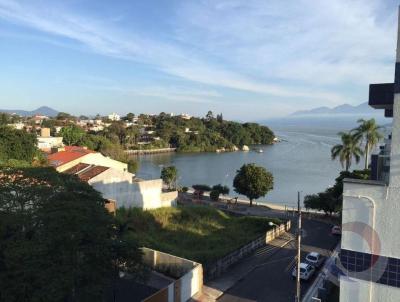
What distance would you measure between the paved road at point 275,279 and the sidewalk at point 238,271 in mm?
210

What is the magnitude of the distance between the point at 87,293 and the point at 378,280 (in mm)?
7756

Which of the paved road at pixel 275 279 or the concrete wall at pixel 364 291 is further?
the paved road at pixel 275 279

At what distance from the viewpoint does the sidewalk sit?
604 inches

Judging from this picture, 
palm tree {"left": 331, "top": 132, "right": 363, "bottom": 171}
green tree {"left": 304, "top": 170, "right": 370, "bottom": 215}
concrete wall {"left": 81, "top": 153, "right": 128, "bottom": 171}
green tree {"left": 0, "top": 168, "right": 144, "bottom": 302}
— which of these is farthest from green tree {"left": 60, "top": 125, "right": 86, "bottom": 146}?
green tree {"left": 0, "top": 168, "right": 144, "bottom": 302}

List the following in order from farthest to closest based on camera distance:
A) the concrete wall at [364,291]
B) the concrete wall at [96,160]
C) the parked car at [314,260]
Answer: the concrete wall at [96,160] → the parked car at [314,260] → the concrete wall at [364,291]

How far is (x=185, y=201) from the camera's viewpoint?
110 ft

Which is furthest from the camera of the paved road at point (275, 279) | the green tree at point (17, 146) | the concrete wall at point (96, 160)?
the green tree at point (17, 146)

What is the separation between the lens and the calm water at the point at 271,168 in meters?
49.3

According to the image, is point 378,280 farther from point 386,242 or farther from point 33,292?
point 33,292

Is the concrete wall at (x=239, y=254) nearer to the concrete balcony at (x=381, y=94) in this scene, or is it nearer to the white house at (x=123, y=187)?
the white house at (x=123, y=187)

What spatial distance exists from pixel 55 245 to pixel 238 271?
9.10 meters

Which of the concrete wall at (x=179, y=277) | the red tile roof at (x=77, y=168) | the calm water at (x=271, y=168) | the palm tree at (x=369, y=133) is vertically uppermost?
the palm tree at (x=369, y=133)

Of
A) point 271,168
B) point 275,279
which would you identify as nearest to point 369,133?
point 275,279

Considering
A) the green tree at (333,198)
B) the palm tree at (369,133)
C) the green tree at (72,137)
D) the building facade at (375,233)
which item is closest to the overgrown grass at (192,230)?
the green tree at (333,198)
